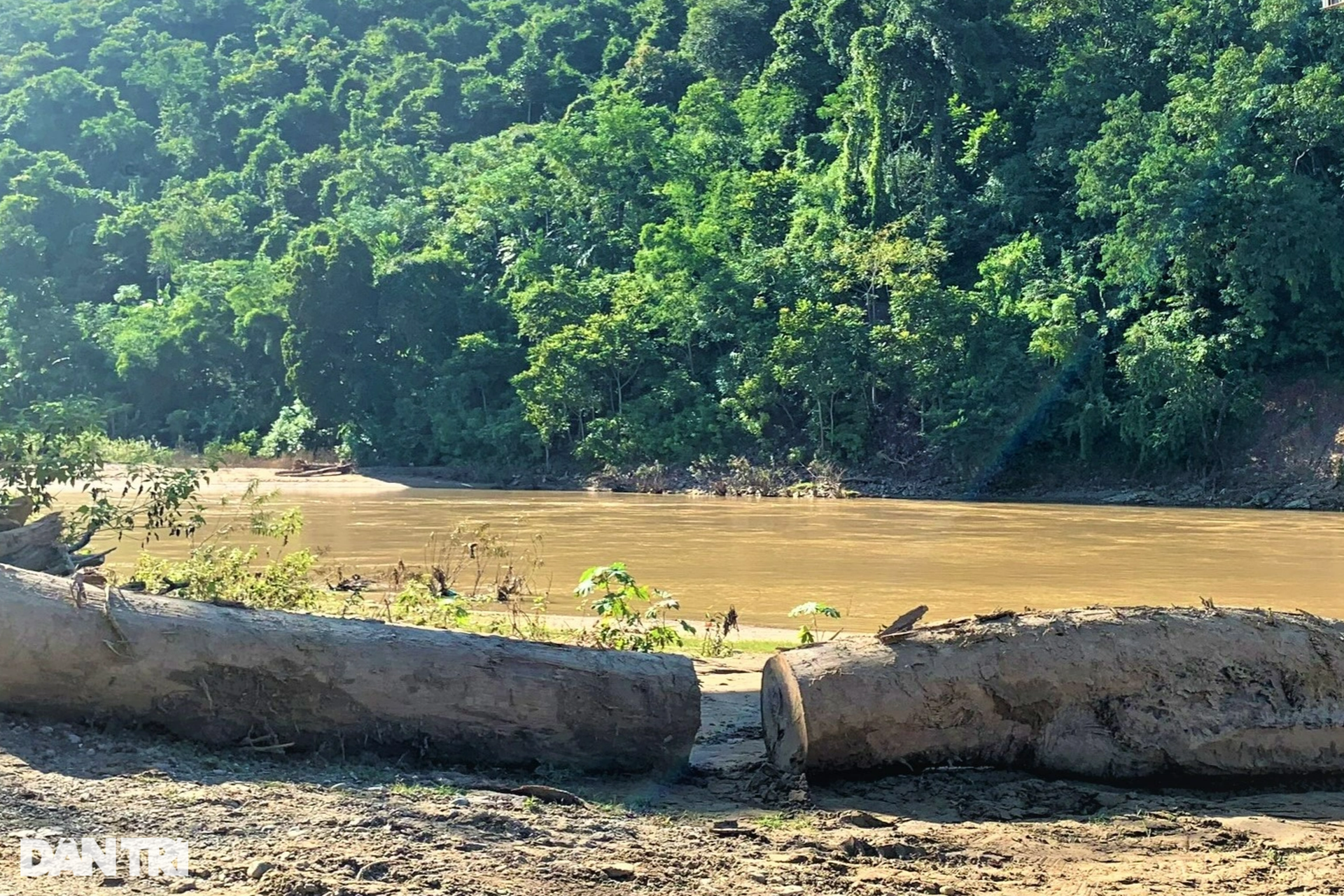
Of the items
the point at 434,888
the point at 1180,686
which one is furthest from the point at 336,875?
the point at 1180,686

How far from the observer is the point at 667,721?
4879mm

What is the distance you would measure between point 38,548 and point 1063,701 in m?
5.75

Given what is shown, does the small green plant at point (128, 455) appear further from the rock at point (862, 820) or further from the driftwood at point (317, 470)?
the driftwood at point (317, 470)

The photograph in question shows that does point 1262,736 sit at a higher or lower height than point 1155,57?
lower

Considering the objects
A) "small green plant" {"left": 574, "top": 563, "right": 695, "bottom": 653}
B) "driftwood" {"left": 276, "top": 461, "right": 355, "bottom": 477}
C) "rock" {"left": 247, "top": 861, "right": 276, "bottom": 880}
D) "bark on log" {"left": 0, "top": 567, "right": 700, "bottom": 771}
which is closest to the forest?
"driftwood" {"left": 276, "top": 461, "right": 355, "bottom": 477}

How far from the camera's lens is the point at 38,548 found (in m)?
7.25

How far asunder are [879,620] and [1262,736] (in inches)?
247

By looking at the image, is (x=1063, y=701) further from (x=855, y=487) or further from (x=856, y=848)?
(x=855, y=487)

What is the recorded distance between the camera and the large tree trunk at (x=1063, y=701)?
475 centimetres

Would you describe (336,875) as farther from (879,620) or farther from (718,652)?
(879,620)

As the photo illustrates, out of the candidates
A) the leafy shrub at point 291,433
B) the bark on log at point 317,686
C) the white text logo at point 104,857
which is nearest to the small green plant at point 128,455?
the bark on log at point 317,686

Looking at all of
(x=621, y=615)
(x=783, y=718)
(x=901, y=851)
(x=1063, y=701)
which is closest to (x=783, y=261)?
(x=621, y=615)

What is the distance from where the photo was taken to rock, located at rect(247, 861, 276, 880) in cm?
345

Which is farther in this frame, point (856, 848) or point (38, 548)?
point (38, 548)
